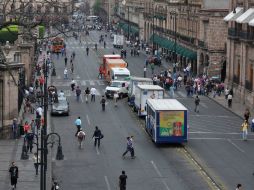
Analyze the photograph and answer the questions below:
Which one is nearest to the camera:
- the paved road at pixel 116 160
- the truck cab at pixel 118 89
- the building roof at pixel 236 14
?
the paved road at pixel 116 160

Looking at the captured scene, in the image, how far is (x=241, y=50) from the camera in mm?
68000

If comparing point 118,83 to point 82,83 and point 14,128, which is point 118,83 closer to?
point 82,83

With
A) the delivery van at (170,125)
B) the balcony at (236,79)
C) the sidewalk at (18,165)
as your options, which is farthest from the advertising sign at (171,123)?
the balcony at (236,79)

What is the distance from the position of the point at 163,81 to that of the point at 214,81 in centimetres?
582

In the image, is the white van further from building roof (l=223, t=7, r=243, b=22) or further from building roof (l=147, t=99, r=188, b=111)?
building roof (l=147, t=99, r=188, b=111)

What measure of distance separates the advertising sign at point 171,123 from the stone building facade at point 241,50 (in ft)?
63.6

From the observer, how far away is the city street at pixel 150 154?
36.6 m

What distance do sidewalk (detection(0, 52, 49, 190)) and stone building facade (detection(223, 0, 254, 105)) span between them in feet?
80.3

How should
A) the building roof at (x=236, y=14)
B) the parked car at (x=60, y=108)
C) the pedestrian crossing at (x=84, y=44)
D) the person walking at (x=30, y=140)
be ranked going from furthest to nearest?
→ 1. the pedestrian crossing at (x=84, y=44)
2. the building roof at (x=236, y=14)
3. the parked car at (x=60, y=108)
4. the person walking at (x=30, y=140)

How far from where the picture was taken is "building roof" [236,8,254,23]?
210ft

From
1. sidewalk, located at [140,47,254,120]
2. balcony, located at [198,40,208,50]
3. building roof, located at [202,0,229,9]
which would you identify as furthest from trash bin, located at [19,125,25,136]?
building roof, located at [202,0,229,9]

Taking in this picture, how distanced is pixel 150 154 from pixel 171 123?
8.41 ft

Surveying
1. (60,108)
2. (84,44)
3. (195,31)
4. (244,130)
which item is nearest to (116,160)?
(244,130)

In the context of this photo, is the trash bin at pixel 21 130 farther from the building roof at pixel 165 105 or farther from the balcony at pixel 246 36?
the balcony at pixel 246 36
